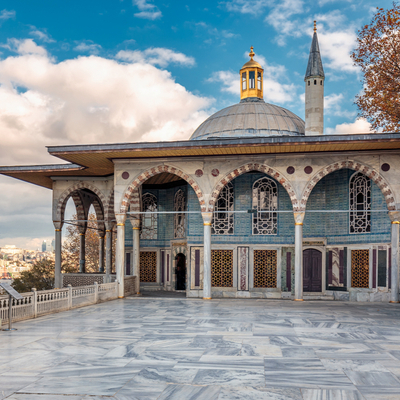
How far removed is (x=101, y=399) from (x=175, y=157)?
31.3 feet

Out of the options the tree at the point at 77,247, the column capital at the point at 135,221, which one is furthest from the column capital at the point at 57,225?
the tree at the point at 77,247

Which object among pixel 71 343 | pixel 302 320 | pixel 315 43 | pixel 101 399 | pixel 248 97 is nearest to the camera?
pixel 101 399

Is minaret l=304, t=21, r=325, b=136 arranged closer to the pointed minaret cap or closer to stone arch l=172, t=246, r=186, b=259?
the pointed minaret cap

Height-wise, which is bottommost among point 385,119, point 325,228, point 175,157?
point 325,228

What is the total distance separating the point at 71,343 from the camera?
6.59 m

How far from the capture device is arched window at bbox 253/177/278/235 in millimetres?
14680

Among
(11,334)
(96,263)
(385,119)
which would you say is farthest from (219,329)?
(96,263)

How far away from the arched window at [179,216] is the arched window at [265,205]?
10.3ft

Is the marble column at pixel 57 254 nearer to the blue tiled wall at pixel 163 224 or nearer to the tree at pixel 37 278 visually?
the blue tiled wall at pixel 163 224

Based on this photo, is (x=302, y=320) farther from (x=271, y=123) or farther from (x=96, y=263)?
(x=96, y=263)

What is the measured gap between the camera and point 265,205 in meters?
14.7

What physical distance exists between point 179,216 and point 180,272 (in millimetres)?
2080

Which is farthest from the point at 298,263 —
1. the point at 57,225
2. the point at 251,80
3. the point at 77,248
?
the point at 77,248

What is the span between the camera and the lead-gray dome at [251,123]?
61.0ft
